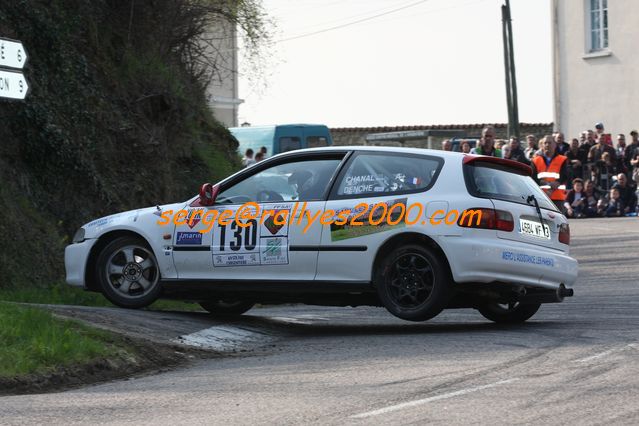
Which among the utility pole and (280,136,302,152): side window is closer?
(280,136,302,152): side window

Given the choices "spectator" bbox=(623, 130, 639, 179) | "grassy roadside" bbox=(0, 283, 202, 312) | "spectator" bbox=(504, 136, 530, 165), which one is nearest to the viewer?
"grassy roadside" bbox=(0, 283, 202, 312)

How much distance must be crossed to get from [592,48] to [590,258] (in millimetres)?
22383

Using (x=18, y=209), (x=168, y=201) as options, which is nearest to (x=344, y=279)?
(x=18, y=209)

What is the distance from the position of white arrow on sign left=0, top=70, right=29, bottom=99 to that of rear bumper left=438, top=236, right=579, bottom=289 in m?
4.00

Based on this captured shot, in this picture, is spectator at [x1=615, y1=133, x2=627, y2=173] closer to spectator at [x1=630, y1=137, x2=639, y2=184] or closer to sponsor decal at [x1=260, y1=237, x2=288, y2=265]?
spectator at [x1=630, y1=137, x2=639, y2=184]

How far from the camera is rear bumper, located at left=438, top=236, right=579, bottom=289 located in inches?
453

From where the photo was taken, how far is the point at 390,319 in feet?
45.3

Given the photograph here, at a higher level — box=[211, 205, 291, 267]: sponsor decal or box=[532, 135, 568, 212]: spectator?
box=[532, 135, 568, 212]: spectator

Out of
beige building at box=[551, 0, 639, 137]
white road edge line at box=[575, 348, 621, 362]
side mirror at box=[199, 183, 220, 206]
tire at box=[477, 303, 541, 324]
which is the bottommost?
white road edge line at box=[575, 348, 621, 362]

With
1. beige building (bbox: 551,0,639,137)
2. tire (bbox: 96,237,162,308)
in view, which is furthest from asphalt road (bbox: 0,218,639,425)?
beige building (bbox: 551,0,639,137)

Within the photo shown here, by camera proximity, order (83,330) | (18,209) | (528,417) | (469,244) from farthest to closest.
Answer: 1. (18,209)
2. (469,244)
3. (83,330)
4. (528,417)

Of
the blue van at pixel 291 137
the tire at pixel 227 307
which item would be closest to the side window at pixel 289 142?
the blue van at pixel 291 137

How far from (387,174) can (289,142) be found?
24.2 meters

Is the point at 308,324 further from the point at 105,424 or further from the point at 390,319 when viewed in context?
the point at 105,424
